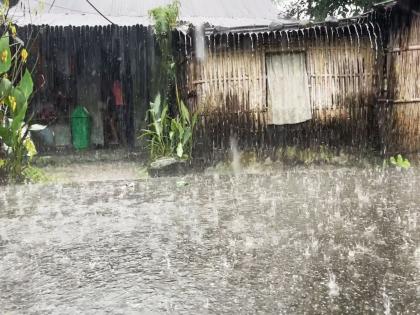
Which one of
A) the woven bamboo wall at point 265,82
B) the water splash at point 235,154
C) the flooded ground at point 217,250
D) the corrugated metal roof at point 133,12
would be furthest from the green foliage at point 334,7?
the flooded ground at point 217,250

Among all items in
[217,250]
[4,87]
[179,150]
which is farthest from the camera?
[179,150]

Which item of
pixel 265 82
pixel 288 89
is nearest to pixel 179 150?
pixel 265 82

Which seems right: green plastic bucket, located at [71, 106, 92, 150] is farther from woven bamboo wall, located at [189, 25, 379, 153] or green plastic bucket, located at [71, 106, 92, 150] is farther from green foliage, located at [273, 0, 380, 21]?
green foliage, located at [273, 0, 380, 21]

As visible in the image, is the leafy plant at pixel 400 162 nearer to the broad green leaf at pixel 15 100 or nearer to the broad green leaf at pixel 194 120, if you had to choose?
the broad green leaf at pixel 194 120

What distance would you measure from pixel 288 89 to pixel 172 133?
245 centimetres

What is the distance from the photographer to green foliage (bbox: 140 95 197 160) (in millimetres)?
9547

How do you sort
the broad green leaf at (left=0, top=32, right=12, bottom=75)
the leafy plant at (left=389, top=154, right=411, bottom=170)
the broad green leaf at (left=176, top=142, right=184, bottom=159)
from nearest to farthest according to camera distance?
the broad green leaf at (left=0, top=32, right=12, bottom=75) → the leafy plant at (left=389, top=154, right=411, bottom=170) → the broad green leaf at (left=176, top=142, right=184, bottom=159)

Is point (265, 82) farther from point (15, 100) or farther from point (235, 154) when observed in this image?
point (15, 100)

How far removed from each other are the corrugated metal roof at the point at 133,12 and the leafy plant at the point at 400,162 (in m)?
6.34

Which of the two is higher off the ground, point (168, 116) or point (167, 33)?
point (167, 33)

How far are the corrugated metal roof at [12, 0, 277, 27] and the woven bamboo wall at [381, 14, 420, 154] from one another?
550 cm

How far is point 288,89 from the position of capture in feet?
31.9

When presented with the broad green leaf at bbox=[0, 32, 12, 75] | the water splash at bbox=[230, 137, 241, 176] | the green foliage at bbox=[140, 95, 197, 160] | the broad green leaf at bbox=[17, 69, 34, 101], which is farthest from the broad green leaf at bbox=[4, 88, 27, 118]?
the water splash at bbox=[230, 137, 241, 176]

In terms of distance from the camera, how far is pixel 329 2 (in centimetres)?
1584
